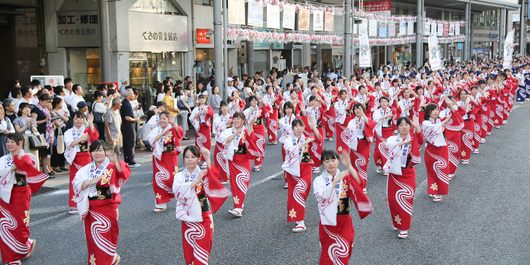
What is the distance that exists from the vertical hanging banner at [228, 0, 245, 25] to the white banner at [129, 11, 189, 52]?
3513 mm

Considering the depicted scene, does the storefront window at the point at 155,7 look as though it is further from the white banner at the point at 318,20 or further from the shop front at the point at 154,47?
the white banner at the point at 318,20

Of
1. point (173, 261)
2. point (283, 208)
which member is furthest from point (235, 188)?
point (173, 261)

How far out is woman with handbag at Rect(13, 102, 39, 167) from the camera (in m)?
9.66

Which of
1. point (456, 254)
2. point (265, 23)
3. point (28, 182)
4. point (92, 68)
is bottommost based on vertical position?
point (456, 254)

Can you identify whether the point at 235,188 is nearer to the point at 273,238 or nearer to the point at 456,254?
the point at 273,238

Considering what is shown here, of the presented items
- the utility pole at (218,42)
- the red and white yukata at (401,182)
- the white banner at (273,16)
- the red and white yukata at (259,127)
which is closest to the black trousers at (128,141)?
the red and white yukata at (259,127)

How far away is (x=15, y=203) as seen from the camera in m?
6.37

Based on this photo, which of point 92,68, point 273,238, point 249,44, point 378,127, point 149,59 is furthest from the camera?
point 249,44

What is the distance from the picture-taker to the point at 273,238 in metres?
7.16

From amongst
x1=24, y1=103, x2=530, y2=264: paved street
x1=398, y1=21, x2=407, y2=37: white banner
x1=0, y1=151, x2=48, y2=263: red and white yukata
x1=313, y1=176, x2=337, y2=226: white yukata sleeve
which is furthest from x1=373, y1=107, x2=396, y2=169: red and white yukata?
x1=398, y1=21, x2=407, y2=37: white banner

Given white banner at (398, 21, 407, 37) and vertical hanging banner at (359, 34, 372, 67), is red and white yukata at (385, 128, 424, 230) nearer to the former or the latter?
vertical hanging banner at (359, 34, 372, 67)

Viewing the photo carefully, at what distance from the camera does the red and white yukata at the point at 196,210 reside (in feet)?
18.3

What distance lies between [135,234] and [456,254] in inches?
164

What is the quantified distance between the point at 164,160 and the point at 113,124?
320 cm
